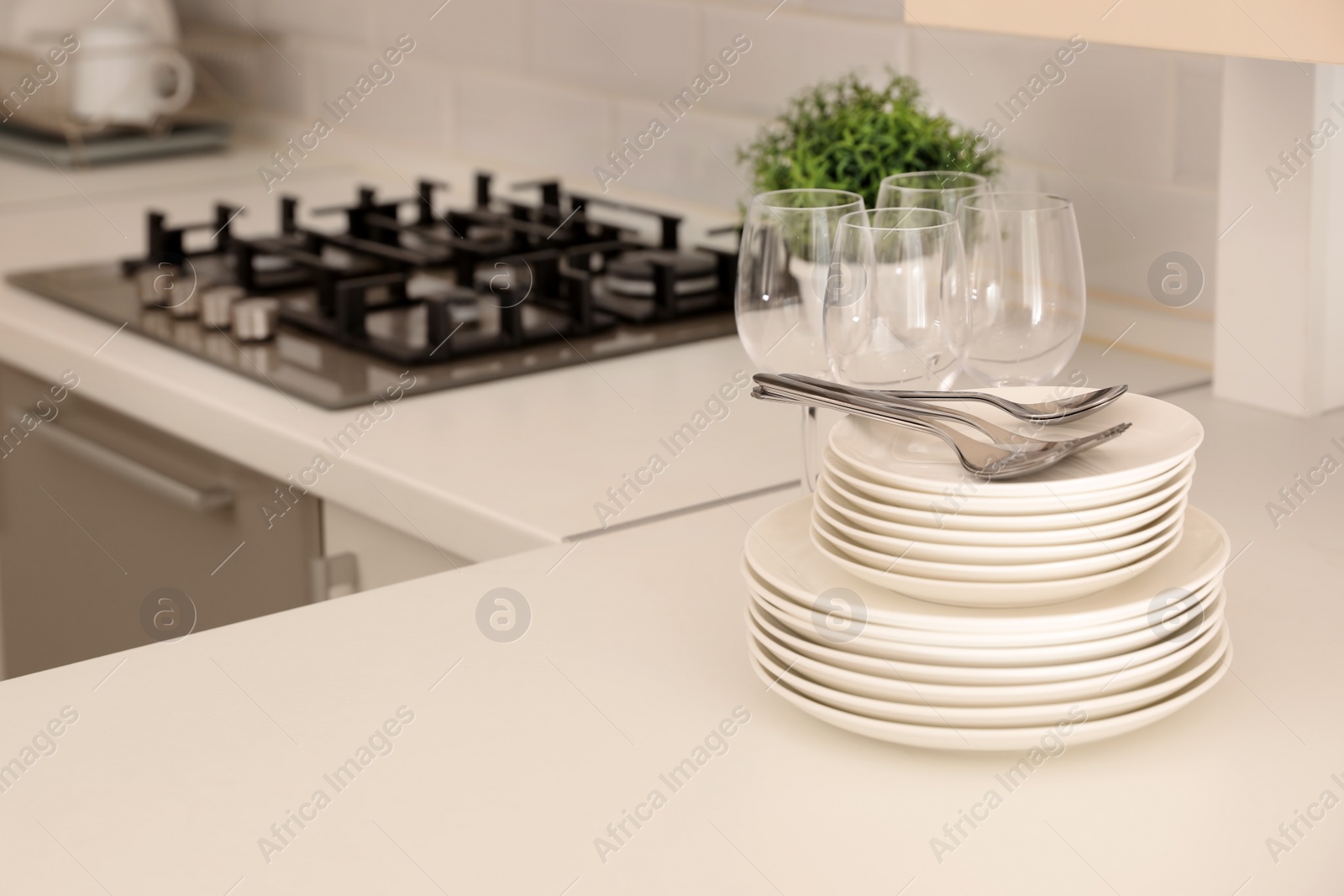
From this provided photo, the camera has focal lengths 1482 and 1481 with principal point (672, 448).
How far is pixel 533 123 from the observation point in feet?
6.97

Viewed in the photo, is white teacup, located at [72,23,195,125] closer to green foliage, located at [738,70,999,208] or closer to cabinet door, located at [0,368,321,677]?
cabinet door, located at [0,368,321,677]

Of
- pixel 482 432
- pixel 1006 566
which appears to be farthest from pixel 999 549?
pixel 482 432

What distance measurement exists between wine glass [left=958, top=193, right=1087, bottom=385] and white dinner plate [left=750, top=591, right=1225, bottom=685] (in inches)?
12.1

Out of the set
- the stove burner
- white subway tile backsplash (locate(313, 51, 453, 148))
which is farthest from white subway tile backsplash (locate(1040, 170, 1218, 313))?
white subway tile backsplash (locate(313, 51, 453, 148))

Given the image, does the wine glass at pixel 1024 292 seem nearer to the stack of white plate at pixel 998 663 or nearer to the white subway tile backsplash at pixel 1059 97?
the stack of white plate at pixel 998 663

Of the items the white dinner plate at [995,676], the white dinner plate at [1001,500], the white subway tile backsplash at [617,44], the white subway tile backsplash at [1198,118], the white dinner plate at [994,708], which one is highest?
the white subway tile backsplash at [617,44]

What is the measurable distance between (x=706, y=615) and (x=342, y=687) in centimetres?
22

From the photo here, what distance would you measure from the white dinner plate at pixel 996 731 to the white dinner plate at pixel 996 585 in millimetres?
63

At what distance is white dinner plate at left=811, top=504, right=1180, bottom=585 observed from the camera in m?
0.72

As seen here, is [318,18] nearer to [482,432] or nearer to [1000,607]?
[482,432]

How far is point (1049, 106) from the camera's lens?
150cm

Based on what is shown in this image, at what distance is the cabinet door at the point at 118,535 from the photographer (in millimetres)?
1356

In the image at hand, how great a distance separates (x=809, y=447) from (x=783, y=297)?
0.10 metres

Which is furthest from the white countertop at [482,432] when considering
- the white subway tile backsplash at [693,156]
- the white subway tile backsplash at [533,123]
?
the white subway tile backsplash at [533,123]
